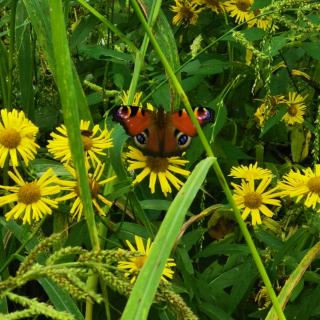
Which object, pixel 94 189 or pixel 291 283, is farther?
pixel 94 189

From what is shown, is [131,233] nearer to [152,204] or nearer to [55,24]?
[152,204]

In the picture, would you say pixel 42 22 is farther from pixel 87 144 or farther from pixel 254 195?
pixel 254 195

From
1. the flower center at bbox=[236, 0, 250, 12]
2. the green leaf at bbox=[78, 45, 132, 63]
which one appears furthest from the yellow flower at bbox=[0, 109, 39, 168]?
the flower center at bbox=[236, 0, 250, 12]

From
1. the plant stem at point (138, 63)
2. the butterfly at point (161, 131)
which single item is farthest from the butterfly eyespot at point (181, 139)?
the plant stem at point (138, 63)

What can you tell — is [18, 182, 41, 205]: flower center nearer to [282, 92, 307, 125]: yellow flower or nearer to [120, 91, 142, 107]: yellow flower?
[120, 91, 142, 107]: yellow flower

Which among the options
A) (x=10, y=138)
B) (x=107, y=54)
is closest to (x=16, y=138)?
(x=10, y=138)
